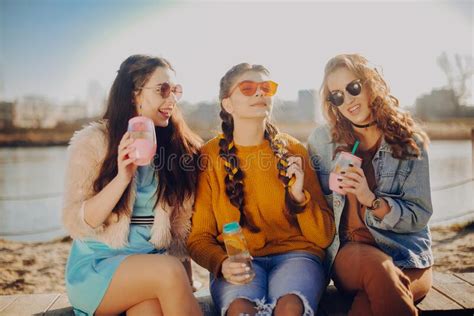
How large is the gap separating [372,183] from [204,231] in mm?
1008

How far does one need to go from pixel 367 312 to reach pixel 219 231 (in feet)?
2.95

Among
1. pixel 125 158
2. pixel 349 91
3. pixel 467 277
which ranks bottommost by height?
pixel 467 277

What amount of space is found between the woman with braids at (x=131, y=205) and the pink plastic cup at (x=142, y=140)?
3 centimetres

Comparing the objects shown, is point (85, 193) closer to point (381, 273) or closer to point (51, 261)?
point (381, 273)

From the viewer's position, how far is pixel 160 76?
2455mm

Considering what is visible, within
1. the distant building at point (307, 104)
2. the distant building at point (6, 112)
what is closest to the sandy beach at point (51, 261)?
Answer: the distant building at point (307, 104)

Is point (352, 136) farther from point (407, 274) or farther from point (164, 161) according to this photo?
point (164, 161)

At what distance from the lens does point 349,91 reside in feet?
8.54

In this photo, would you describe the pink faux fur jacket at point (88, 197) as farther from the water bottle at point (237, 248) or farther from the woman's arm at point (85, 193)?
the water bottle at point (237, 248)

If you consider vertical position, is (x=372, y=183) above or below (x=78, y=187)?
below

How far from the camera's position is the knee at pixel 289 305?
211 cm

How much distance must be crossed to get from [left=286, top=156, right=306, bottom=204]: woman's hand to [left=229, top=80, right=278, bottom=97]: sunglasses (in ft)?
1.30

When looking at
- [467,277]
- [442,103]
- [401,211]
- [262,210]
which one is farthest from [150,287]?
[442,103]

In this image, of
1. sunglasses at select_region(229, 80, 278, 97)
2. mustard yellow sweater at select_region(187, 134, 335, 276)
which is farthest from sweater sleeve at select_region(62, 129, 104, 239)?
sunglasses at select_region(229, 80, 278, 97)
